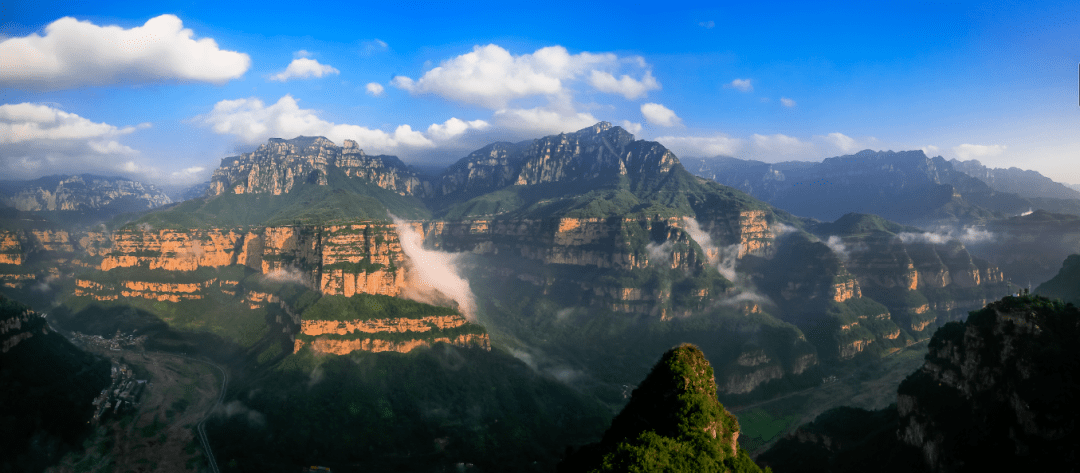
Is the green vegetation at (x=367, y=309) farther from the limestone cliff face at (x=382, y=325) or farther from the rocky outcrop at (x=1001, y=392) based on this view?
the rocky outcrop at (x=1001, y=392)

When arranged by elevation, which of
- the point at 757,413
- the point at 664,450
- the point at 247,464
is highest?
the point at 664,450

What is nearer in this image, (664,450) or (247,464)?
(664,450)

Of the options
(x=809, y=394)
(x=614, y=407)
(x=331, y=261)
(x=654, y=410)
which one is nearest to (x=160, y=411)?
(x=331, y=261)

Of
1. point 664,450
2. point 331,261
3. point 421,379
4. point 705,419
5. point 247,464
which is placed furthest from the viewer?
point 331,261

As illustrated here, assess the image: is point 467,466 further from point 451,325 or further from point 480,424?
point 451,325

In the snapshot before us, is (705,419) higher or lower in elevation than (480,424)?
higher

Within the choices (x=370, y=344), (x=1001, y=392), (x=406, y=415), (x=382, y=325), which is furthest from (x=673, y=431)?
(x=382, y=325)

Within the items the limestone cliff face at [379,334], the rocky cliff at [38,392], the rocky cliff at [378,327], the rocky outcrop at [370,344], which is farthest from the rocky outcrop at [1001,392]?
the rocky cliff at [38,392]
